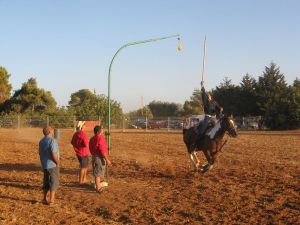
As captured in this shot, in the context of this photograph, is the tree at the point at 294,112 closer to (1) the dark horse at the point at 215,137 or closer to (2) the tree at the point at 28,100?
(2) the tree at the point at 28,100

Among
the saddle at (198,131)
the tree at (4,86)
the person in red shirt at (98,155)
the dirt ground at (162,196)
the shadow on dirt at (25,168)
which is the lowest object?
the dirt ground at (162,196)

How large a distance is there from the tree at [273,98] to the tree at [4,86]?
3865 cm

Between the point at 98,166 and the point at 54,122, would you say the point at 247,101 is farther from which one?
the point at 98,166

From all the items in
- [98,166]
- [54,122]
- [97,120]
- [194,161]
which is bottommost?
[194,161]

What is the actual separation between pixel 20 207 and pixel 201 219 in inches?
161

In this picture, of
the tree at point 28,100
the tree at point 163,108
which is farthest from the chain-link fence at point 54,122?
the tree at point 163,108

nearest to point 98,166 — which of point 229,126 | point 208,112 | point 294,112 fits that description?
point 229,126

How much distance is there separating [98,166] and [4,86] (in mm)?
59297

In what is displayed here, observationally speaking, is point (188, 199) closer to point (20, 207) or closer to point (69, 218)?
point (69, 218)

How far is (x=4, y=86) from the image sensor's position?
6662cm

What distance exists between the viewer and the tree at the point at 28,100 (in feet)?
214

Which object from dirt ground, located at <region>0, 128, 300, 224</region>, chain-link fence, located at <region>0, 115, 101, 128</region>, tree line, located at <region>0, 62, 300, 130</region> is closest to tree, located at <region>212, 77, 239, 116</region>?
tree line, located at <region>0, 62, 300, 130</region>

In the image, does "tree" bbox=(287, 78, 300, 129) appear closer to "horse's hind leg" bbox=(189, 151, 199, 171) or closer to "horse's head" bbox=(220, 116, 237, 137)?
"horse's hind leg" bbox=(189, 151, 199, 171)

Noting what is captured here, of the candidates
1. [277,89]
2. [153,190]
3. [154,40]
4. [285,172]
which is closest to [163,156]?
[154,40]
